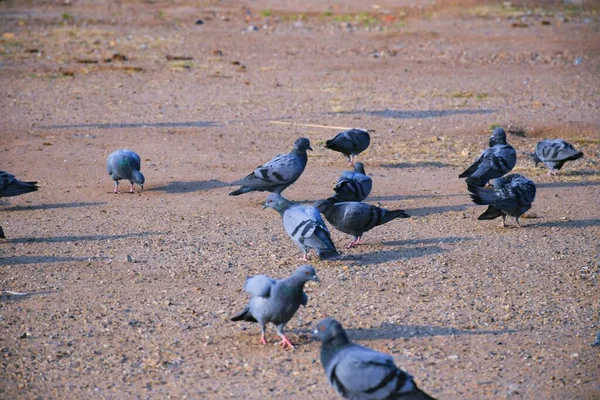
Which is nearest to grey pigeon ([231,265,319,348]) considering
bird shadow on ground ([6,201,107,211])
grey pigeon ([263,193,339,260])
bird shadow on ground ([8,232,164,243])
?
grey pigeon ([263,193,339,260])

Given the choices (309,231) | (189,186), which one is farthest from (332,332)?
(189,186)

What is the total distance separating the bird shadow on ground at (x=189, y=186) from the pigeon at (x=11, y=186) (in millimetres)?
1436

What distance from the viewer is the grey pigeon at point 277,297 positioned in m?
5.87

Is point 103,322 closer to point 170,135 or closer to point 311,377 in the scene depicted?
point 311,377

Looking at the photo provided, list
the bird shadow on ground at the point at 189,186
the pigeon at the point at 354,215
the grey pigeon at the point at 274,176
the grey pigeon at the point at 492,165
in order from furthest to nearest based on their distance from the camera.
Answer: the bird shadow on ground at the point at 189,186 → the grey pigeon at the point at 492,165 → the grey pigeon at the point at 274,176 → the pigeon at the point at 354,215

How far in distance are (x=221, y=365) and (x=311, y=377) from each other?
604mm

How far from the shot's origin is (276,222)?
29.7 ft

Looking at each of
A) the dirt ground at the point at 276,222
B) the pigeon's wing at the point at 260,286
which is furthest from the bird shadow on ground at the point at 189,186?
the pigeon's wing at the point at 260,286

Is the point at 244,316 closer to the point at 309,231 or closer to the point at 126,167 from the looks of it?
the point at 309,231

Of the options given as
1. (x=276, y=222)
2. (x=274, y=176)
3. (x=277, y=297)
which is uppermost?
(x=277, y=297)

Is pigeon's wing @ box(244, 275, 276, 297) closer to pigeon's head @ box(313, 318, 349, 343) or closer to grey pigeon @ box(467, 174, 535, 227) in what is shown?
pigeon's head @ box(313, 318, 349, 343)

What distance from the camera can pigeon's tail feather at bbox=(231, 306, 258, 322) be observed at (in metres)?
6.09

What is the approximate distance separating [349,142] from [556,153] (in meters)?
2.45

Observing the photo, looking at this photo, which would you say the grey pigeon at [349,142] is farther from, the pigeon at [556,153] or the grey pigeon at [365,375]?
the grey pigeon at [365,375]
